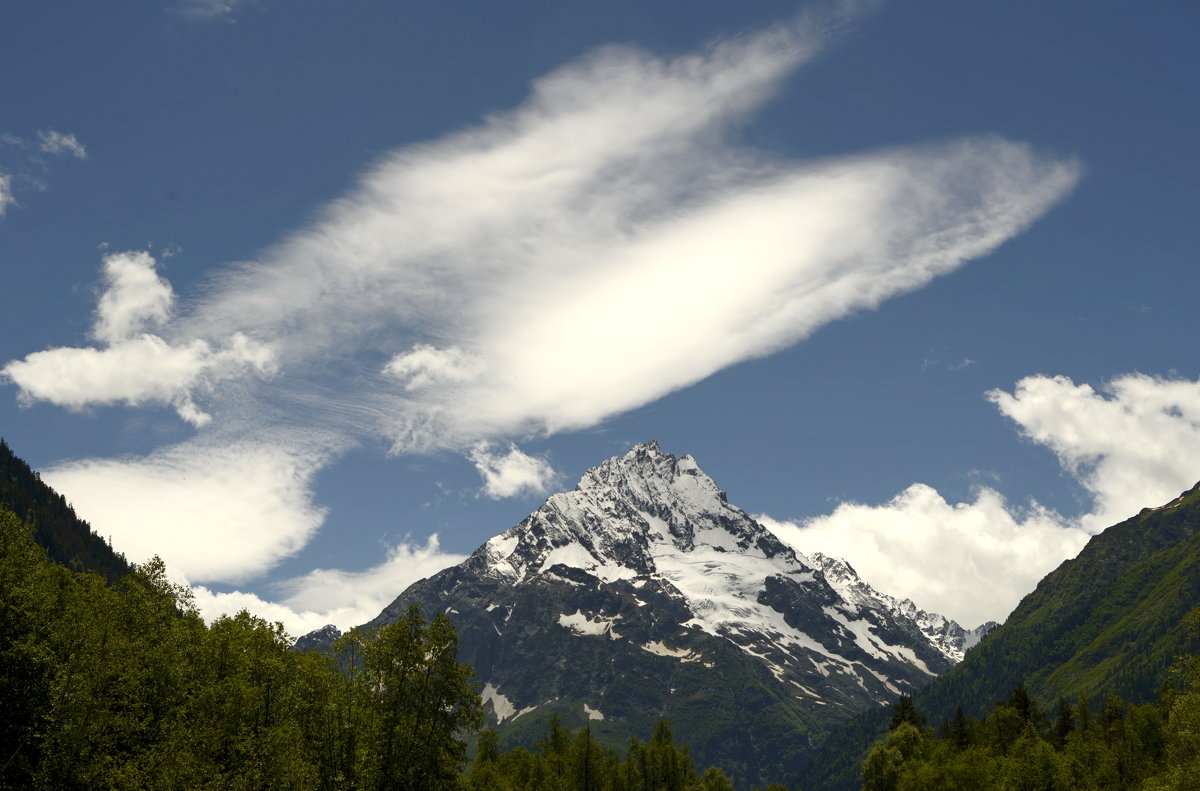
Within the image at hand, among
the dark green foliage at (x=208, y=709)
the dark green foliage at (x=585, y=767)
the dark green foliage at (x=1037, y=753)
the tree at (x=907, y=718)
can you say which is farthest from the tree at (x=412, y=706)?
the tree at (x=907, y=718)

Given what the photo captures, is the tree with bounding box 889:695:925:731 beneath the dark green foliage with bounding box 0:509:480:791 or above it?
beneath

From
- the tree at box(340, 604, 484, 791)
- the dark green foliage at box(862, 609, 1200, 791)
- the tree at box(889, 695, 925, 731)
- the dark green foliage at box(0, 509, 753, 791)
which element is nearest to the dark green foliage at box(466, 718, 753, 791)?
the dark green foliage at box(862, 609, 1200, 791)

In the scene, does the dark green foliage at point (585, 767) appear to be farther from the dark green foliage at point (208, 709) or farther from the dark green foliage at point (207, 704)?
the dark green foliage at point (208, 709)

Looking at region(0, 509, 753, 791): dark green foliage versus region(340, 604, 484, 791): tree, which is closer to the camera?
region(0, 509, 753, 791): dark green foliage

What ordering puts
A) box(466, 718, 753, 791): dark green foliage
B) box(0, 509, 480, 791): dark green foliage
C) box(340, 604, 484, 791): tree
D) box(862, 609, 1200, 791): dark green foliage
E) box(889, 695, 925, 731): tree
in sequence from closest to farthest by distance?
box(0, 509, 480, 791): dark green foliage → box(340, 604, 484, 791): tree → box(862, 609, 1200, 791): dark green foliage → box(466, 718, 753, 791): dark green foliage → box(889, 695, 925, 731): tree

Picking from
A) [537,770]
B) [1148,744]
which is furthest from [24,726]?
[1148,744]

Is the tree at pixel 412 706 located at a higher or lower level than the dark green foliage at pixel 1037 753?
higher

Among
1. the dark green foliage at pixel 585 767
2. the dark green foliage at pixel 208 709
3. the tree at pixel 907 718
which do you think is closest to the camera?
the dark green foliage at pixel 208 709

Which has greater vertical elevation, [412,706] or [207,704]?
[207,704]

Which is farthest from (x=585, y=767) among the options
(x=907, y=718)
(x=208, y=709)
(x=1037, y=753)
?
(x=208, y=709)

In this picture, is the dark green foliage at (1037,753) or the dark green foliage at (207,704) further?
the dark green foliage at (1037,753)

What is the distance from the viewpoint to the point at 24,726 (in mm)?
57625

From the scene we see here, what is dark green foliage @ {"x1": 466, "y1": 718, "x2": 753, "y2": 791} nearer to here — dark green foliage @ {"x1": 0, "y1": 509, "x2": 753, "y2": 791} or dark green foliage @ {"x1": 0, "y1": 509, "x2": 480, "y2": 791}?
dark green foliage @ {"x1": 0, "y1": 509, "x2": 753, "y2": 791}

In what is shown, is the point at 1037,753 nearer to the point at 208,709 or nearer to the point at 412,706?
the point at 412,706
